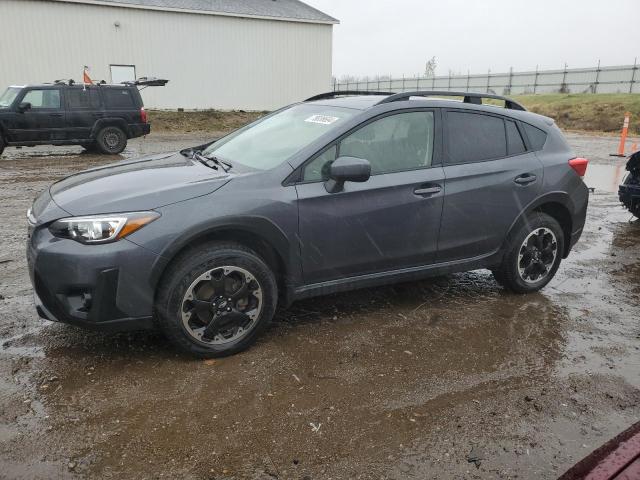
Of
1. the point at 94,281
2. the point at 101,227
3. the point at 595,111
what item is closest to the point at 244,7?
the point at 595,111

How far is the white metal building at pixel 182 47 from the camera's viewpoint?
22406mm

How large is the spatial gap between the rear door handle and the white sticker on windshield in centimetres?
81

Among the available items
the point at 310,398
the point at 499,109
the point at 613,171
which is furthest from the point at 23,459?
the point at 613,171

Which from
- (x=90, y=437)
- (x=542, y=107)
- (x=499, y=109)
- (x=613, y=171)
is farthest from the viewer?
(x=542, y=107)

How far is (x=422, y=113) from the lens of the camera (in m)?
4.20

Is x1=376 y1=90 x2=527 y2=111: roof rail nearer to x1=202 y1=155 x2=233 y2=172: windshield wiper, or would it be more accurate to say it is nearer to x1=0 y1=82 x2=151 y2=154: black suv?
x1=202 y1=155 x2=233 y2=172: windshield wiper

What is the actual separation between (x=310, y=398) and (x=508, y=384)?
4.11 feet

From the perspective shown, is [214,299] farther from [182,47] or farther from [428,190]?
[182,47]

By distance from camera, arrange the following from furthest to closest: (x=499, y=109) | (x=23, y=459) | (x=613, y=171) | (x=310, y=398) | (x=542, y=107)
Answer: (x=542, y=107) → (x=613, y=171) → (x=499, y=109) → (x=310, y=398) → (x=23, y=459)

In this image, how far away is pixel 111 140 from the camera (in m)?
14.3

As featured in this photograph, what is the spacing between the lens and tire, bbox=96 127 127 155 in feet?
46.2

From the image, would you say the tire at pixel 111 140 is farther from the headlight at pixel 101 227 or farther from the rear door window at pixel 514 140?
the rear door window at pixel 514 140

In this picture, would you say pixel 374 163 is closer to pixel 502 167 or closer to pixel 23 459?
pixel 502 167

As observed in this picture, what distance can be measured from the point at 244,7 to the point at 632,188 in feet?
78.6
